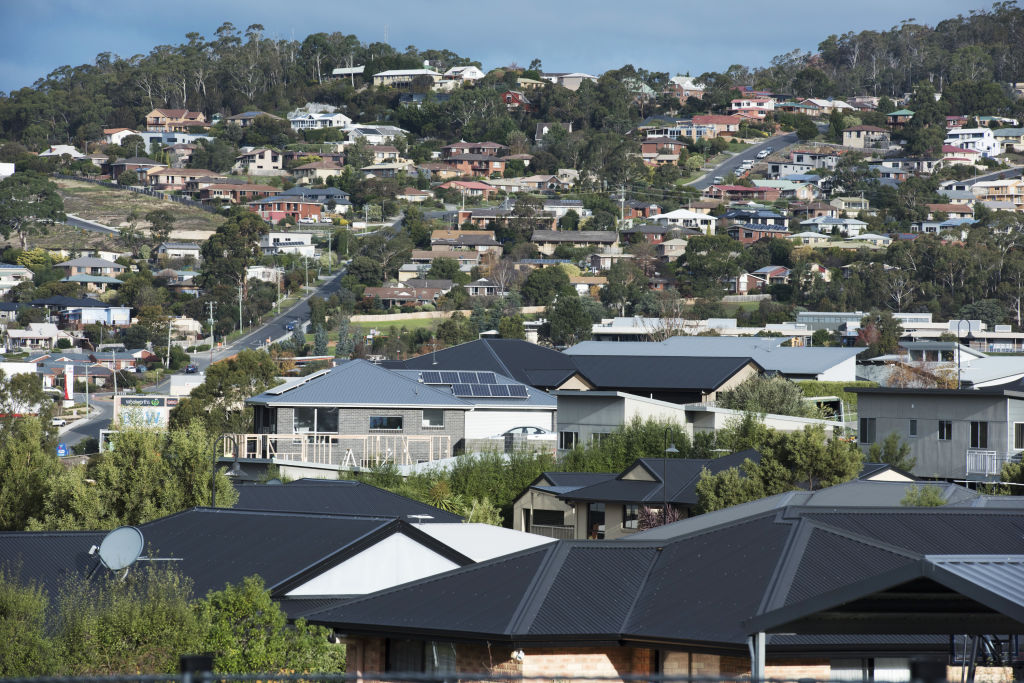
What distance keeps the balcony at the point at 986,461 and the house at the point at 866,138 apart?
520ft

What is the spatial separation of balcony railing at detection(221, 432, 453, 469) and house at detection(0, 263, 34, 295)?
314ft

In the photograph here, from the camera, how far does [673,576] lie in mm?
14398

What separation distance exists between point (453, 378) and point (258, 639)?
38.9 m

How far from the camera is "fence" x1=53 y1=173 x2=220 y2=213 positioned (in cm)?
16900

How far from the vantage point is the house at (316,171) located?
178 meters

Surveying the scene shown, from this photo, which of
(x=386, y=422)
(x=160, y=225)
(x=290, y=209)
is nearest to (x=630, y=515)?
(x=386, y=422)

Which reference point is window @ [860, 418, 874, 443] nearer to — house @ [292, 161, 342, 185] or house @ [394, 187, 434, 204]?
house @ [394, 187, 434, 204]

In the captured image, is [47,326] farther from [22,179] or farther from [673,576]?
[673,576]

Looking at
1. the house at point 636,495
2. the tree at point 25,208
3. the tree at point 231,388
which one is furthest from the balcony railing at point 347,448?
the tree at point 25,208

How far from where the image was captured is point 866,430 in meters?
42.5

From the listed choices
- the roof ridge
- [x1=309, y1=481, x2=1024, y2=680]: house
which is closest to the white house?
[x1=309, y1=481, x2=1024, y2=680]: house

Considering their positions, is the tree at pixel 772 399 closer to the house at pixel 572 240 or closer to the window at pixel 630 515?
the window at pixel 630 515

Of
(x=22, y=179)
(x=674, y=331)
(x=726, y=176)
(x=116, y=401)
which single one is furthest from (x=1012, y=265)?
(x=22, y=179)

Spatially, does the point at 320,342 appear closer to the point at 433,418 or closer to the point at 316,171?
the point at 433,418
